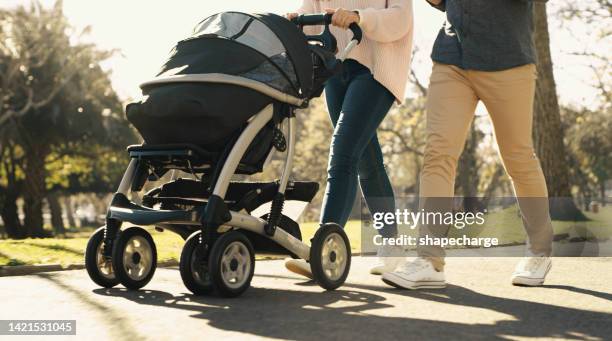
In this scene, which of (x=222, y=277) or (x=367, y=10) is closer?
(x=222, y=277)

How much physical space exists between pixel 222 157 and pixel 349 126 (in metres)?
1.06

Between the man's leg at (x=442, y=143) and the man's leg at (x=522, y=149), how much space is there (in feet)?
0.44

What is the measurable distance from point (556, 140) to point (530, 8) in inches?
422

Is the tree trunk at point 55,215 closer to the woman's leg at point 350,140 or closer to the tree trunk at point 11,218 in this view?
the tree trunk at point 11,218

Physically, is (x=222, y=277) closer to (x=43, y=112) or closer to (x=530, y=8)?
(x=530, y=8)

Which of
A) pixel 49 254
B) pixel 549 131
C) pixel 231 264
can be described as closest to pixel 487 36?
pixel 231 264

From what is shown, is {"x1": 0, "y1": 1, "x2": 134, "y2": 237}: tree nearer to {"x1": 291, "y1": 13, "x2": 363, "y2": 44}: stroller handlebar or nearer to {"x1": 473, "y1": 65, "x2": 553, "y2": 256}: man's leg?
{"x1": 291, "y1": 13, "x2": 363, "y2": 44}: stroller handlebar

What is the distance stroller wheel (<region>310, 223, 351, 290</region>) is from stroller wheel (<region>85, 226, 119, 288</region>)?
117cm

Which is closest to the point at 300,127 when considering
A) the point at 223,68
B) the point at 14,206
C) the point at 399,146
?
the point at 399,146

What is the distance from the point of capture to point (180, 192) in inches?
213

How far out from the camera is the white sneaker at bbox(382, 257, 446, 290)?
514 centimetres

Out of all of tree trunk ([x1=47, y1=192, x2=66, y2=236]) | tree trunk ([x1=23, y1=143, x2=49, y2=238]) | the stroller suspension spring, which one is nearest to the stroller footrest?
the stroller suspension spring

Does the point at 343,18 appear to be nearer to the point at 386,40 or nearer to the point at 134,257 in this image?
the point at 386,40

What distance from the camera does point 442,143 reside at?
16.9 ft
